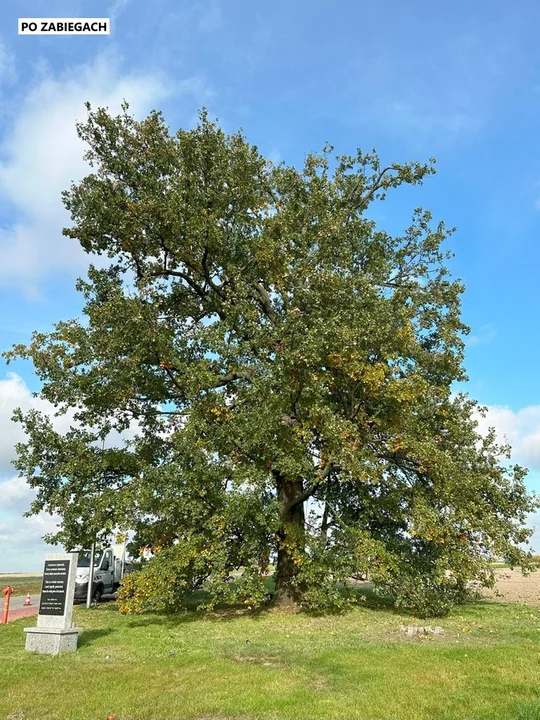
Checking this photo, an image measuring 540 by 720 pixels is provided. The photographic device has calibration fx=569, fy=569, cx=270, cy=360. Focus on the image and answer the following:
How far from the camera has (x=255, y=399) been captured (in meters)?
16.6

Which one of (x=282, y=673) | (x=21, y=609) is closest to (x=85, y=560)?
(x=21, y=609)

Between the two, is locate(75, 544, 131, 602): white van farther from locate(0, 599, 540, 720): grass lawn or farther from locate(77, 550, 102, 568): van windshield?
locate(0, 599, 540, 720): grass lawn

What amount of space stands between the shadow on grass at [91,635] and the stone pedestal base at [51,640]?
0.66 m

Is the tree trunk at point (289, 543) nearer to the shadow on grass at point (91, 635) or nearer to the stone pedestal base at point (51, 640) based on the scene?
the shadow on grass at point (91, 635)

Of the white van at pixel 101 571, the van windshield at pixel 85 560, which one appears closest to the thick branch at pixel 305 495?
the white van at pixel 101 571

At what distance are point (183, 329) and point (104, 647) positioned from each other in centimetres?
1133

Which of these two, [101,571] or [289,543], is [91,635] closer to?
[289,543]

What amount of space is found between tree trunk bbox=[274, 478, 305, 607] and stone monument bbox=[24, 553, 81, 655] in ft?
21.0

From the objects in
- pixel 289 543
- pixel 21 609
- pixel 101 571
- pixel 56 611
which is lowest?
pixel 21 609

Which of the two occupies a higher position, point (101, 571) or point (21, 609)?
point (101, 571)

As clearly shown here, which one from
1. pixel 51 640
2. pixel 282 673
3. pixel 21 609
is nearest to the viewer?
pixel 282 673

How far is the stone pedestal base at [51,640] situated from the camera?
38.4 ft

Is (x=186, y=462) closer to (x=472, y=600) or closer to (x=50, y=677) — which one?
(x=50, y=677)

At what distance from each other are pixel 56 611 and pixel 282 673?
5.68m
